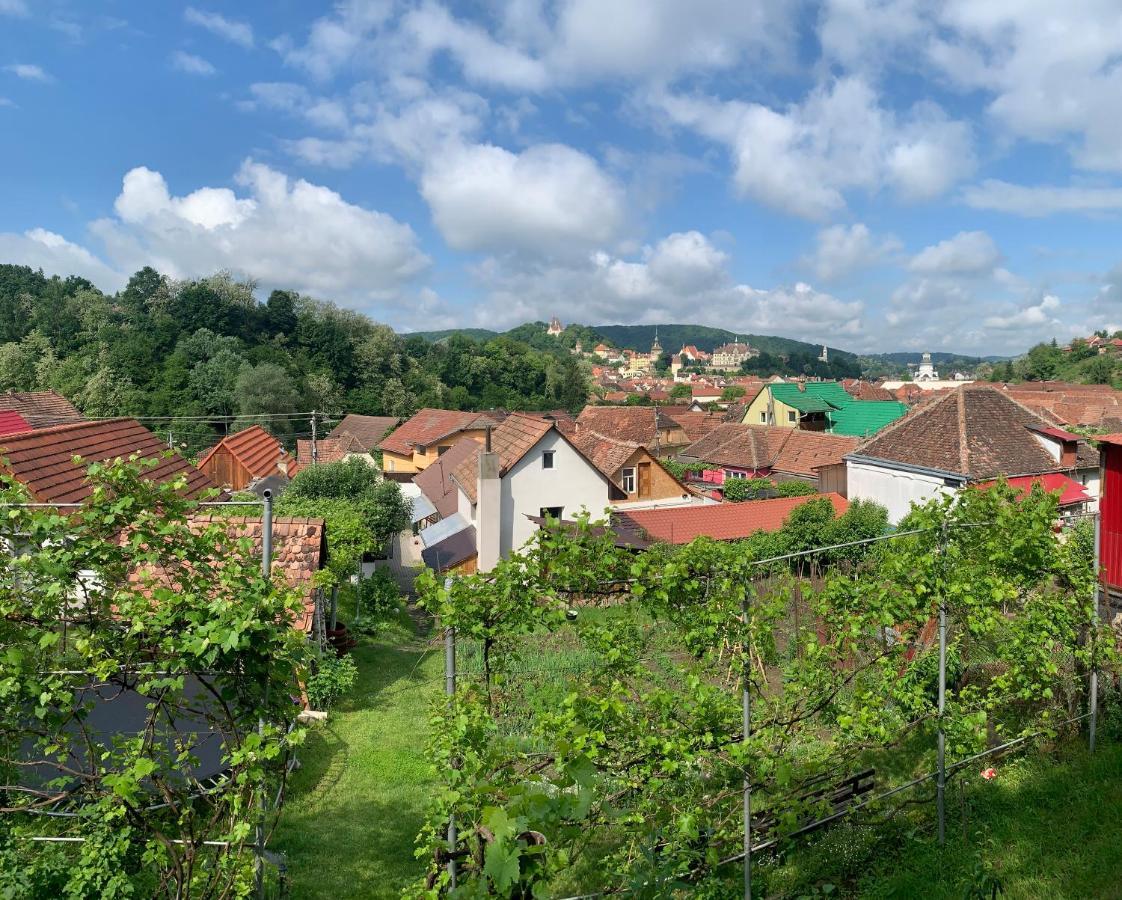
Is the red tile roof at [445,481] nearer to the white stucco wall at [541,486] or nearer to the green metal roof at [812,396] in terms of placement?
the white stucco wall at [541,486]

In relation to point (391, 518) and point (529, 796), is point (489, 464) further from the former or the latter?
point (529, 796)

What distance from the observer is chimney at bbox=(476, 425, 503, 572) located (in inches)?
717

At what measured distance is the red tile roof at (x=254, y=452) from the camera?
25.0m

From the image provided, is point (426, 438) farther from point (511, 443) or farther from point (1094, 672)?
point (1094, 672)

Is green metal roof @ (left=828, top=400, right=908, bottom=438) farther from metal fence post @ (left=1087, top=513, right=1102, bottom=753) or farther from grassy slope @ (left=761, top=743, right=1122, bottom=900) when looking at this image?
grassy slope @ (left=761, top=743, right=1122, bottom=900)

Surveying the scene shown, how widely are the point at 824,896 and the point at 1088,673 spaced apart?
392cm

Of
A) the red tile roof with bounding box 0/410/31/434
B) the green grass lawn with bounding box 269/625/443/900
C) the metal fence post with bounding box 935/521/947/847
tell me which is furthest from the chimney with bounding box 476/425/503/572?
the metal fence post with bounding box 935/521/947/847

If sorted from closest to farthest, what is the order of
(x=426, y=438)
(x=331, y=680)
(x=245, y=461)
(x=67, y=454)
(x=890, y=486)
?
(x=331, y=680) < (x=67, y=454) < (x=245, y=461) < (x=890, y=486) < (x=426, y=438)

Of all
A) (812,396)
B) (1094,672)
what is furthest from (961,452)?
(812,396)

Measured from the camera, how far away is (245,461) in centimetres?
2475

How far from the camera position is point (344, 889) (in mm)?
5590

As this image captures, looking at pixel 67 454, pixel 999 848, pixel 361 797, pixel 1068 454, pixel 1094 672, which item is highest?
pixel 67 454

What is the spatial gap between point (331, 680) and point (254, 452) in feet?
61.9

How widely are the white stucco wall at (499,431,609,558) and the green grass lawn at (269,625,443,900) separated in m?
8.20
